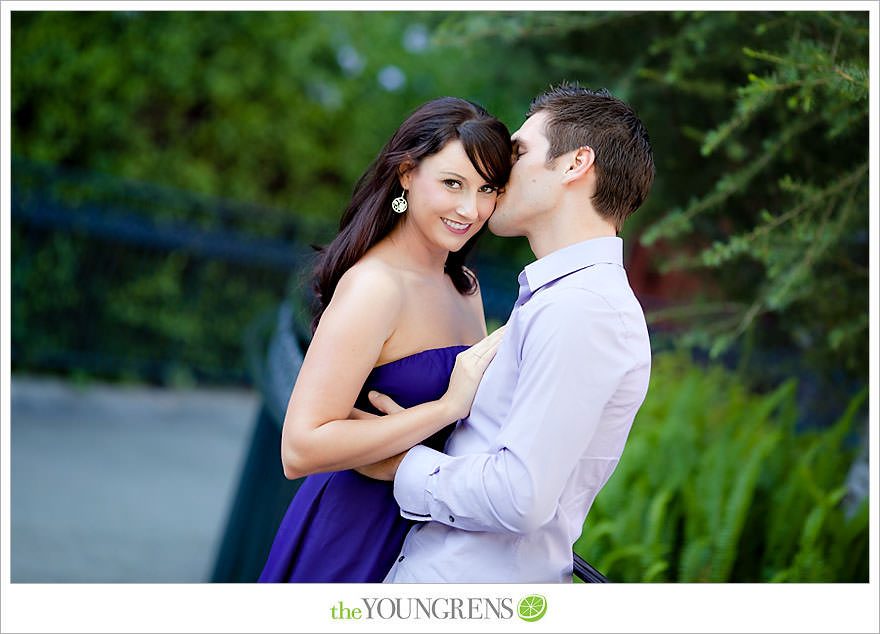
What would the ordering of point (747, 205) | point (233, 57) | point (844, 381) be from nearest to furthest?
point (747, 205), point (844, 381), point (233, 57)

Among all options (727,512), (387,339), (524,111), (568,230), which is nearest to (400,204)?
(387,339)

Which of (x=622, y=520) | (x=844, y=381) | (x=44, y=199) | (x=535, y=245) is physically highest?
(x=535, y=245)

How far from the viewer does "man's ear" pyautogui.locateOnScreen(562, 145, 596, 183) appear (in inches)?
69.1

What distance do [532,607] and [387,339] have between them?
715 mm

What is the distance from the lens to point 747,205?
4.13m

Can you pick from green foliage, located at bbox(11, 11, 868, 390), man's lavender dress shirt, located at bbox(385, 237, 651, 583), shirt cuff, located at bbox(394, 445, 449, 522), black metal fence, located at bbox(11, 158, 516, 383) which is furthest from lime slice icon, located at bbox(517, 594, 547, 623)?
black metal fence, located at bbox(11, 158, 516, 383)

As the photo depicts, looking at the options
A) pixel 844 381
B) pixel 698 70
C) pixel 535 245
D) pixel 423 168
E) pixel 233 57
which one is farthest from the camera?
pixel 233 57

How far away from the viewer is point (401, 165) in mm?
2047

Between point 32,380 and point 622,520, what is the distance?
5.91 m

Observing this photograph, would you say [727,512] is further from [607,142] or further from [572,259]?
[607,142]

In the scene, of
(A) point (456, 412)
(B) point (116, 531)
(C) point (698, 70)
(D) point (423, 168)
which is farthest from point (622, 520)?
(B) point (116, 531)

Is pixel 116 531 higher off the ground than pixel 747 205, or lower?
lower

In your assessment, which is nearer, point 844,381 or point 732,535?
point 732,535

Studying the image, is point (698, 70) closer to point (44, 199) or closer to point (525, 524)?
point (525, 524)
